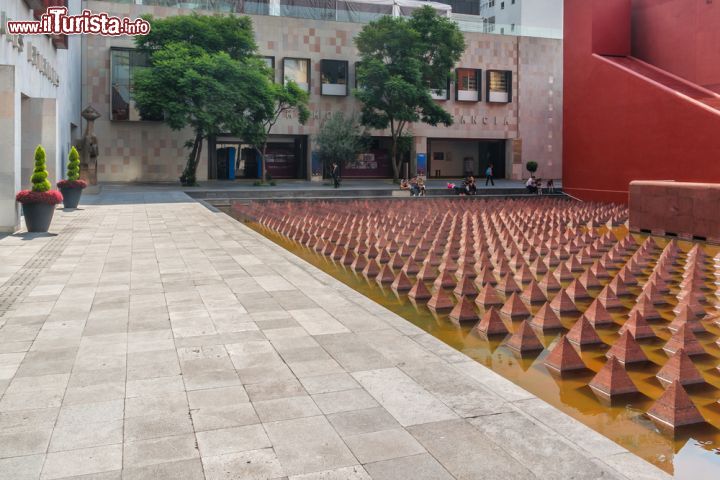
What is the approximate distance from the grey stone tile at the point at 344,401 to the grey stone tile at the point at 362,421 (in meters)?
0.08

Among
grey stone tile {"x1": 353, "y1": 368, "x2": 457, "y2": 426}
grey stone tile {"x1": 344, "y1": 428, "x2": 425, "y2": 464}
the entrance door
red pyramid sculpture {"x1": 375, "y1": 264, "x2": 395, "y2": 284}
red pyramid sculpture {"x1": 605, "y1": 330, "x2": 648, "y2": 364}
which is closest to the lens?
grey stone tile {"x1": 344, "y1": 428, "x2": 425, "y2": 464}

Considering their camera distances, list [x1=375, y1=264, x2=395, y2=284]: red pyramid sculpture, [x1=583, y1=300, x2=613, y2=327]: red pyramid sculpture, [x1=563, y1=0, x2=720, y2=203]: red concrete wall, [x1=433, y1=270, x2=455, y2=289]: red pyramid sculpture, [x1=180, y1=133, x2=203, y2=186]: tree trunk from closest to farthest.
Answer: [x1=583, y1=300, x2=613, y2=327]: red pyramid sculpture → [x1=433, y1=270, x2=455, y2=289]: red pyramid sculpture → [x1=375, y1=264, x2=395, y2=284]: red pyramid sculpture → [x1=563, y1=0, x2=720, y2=203]: red concrete wall → [x1=180, y1=133, x2=203, y2=186]: tree trunk

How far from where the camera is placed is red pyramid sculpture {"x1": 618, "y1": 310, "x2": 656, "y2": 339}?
306 inches

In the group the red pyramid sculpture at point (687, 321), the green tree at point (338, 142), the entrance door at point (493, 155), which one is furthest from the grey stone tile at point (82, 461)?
the entrance door at point (493, 155)

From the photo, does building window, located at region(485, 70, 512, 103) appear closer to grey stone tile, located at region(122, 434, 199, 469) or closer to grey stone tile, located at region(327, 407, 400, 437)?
grey stone tile, located at region(327, 407, 400, 437)

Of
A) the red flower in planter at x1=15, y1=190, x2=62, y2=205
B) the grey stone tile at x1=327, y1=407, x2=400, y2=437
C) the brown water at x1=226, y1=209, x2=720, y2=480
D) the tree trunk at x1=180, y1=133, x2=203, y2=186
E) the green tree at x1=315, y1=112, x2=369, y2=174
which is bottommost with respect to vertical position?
the brown water at x1=226, y1=209, x2=720, y2=480

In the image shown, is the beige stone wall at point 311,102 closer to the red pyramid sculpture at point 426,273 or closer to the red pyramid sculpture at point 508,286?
the red pyramid sculpture at point 426,273

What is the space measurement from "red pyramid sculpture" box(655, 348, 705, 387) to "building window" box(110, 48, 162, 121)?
4437 centimetres

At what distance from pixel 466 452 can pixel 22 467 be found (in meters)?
2.73

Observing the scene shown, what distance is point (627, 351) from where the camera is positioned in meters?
6.82

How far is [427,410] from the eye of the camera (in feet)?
16.0

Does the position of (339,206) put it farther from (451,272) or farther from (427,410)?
(427,410)

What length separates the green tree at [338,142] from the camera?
4328cm

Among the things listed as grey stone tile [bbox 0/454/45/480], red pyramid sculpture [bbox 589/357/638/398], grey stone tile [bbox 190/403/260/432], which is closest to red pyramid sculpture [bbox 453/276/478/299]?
red pyramid sculpture [bbox 589/357/638/398]
